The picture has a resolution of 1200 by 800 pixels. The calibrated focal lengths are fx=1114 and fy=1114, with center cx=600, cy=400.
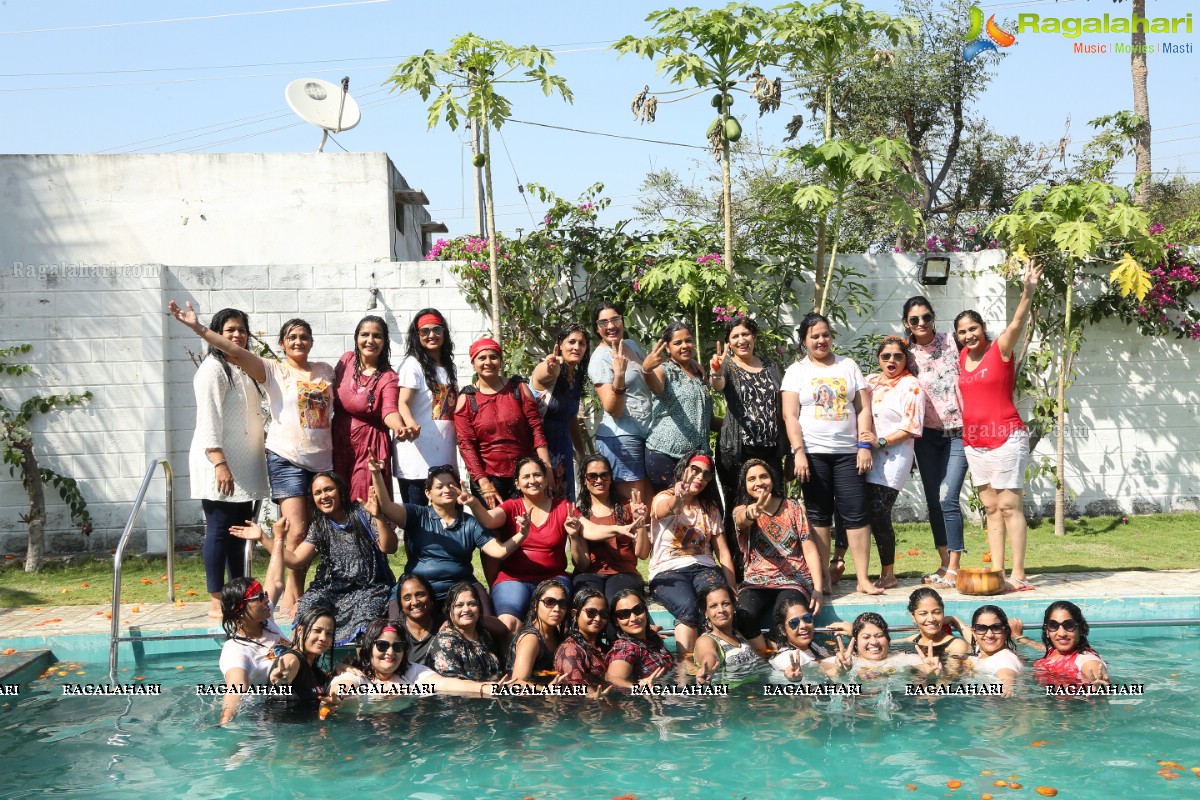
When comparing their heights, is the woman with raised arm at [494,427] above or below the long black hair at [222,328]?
below

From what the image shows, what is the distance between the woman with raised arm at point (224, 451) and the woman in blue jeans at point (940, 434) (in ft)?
12.5

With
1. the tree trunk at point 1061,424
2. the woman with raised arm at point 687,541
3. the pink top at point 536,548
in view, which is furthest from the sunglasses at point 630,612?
the tree trunk at point 1061,424

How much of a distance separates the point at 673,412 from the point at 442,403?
1.27 m

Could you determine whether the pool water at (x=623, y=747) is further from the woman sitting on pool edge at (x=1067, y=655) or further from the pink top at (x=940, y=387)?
the pink top at (x=940, y=387)

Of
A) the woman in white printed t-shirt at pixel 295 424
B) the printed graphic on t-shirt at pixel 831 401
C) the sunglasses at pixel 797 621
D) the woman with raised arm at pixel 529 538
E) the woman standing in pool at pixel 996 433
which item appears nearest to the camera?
the sunglasses at pixel 797 621

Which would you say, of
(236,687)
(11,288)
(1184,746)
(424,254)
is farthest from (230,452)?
(424,254)

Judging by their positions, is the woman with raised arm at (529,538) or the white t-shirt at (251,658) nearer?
the white t-shirt at (251,658)

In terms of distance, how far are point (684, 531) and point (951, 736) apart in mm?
1755

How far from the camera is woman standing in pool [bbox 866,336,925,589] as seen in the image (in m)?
6.31

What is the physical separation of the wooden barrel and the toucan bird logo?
13.2m

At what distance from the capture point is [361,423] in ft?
19.9

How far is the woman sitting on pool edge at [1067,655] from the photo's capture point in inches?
202

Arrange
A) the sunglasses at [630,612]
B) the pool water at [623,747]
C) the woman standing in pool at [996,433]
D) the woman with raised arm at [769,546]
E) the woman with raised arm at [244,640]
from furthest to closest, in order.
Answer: the woman standing in pool at [996,433] < the woman with raised arm at [769,546] < the sunglasses at [630,612] < the woman with raised arm at [244,640] < the pool water at [623,747]

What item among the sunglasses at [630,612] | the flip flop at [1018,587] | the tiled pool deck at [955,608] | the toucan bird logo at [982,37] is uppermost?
the toucan bird logo at [982,37]
